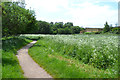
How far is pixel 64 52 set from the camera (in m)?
12.0

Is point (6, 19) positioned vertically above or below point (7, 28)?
above

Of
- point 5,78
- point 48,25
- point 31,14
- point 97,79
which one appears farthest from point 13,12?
point 48,25

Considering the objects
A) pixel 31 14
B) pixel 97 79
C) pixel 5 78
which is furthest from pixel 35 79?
pixel 31 14

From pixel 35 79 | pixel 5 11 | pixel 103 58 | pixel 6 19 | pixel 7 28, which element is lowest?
pixel 35 79

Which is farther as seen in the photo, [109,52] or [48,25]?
[48,25]

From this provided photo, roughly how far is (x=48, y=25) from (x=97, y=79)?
4677cm

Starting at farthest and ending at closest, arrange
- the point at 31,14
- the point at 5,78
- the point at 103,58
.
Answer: the point at 31,14, the point at 103,58, the point at 5,78

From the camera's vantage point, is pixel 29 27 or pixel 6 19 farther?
pixel 29 27

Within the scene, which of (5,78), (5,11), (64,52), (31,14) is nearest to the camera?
(5,78)

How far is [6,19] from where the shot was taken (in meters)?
16.8

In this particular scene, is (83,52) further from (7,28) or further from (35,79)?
(7,28)

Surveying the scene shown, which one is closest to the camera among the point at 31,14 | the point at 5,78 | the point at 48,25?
the point at 5,78

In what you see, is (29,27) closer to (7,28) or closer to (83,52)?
(7,28)

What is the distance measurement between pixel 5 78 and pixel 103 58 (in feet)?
17.9
